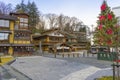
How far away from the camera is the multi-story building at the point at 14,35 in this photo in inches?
1526

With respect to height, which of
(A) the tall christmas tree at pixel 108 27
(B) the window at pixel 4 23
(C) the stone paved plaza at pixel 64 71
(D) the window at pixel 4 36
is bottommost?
(C) the stone paved plaza at pixel 64 71

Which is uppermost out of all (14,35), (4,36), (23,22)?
(23,22)

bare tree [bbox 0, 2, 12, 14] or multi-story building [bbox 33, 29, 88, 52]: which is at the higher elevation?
bare tree [bbox 0, 2, 12, 14]

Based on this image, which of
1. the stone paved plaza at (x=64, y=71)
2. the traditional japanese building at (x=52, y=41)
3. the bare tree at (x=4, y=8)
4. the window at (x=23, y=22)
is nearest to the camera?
the stone paved plaza at (x=64, y=71)

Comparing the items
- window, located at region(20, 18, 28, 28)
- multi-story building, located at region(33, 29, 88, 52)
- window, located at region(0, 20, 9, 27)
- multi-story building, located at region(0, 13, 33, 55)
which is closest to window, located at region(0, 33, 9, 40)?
multi-story building, located at region(0, 13, 33, 55)

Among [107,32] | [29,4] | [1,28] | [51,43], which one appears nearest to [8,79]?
[107,32]

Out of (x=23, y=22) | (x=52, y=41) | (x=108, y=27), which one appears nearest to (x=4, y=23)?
(x=23, y=22)

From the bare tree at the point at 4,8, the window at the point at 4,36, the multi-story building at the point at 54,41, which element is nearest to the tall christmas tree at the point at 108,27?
the window at the point at 4,36

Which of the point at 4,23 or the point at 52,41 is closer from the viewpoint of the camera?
the point at 4,23

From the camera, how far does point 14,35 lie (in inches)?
1599

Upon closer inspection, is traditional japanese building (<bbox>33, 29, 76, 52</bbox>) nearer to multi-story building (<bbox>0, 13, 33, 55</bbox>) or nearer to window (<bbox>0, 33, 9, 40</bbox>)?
multi-story building (<bbox>0, 13, 33, 55</bbox>)

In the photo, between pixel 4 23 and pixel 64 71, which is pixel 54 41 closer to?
pixel 4 23

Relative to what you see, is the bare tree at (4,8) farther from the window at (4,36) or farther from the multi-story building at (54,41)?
the window at (4,36)

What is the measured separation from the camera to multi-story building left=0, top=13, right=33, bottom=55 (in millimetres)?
38750
